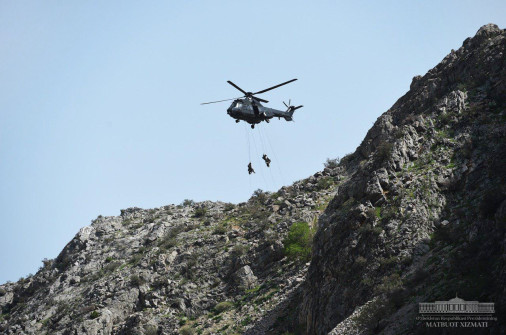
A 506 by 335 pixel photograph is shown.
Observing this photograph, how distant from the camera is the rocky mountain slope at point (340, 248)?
23.8 meters

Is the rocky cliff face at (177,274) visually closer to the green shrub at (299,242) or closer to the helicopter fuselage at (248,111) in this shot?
the green shrub at (299,242)

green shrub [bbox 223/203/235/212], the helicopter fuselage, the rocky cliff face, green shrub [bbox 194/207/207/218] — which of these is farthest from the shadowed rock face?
green shrub [bbox 194/207/207/218]

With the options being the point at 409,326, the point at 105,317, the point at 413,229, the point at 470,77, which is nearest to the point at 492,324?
the point at 409,326

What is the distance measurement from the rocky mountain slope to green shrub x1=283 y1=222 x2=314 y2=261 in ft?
0.56

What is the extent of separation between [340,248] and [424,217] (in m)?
5.08

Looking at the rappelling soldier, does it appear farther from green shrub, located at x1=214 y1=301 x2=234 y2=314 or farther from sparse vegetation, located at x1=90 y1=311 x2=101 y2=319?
sparse vegetation, located at x1=90 y1=311 x2=101 y2=319

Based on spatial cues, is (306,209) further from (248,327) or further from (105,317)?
(105,317)

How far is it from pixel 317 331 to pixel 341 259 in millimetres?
4277

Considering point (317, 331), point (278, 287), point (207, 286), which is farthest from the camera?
point (207, 286)

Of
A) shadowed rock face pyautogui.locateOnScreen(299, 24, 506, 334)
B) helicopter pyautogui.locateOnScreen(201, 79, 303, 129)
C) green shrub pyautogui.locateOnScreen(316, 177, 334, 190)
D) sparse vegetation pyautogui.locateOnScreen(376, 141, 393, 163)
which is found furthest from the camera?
green shrub pyautogui.locateOnScreen(316, 177, 334, 190)

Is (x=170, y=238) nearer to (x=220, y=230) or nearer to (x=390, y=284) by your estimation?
(x=220, y=230)

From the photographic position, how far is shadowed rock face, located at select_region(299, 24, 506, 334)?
22.2 meters

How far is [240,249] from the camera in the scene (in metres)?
42.3

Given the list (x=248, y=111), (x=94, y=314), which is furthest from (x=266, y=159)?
(x=94, y=314)
